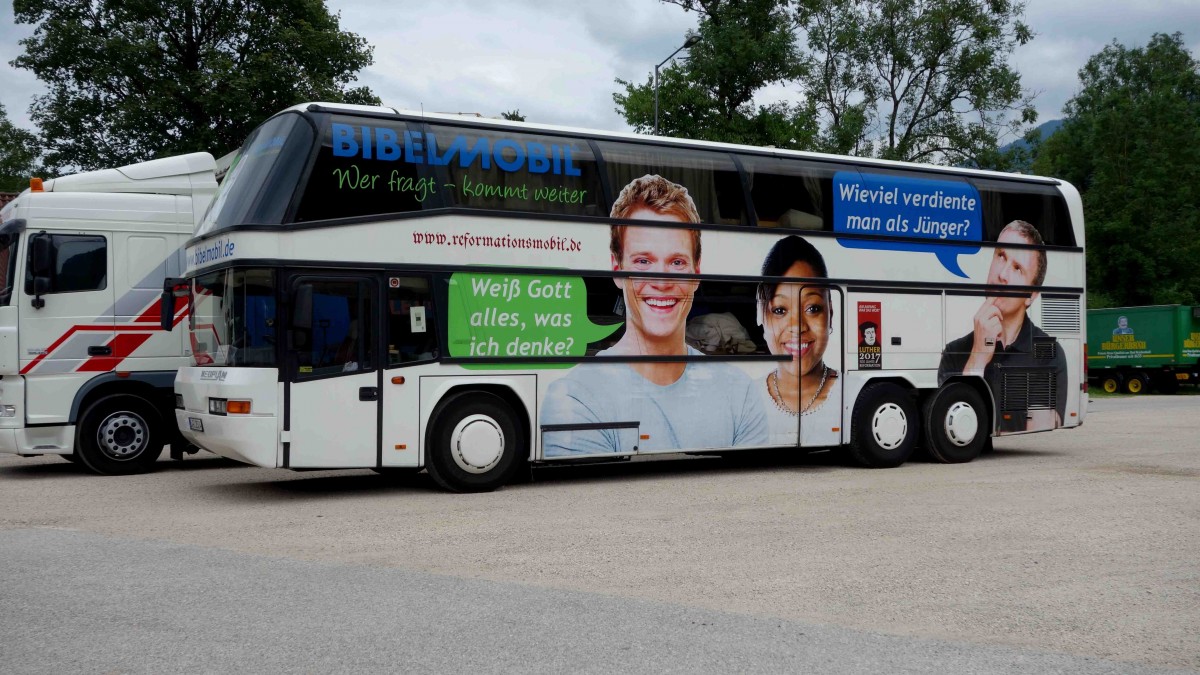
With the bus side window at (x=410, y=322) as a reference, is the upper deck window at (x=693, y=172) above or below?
above

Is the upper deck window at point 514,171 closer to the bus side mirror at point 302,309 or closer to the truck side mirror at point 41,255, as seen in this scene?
the bus side mirror at point 302,309

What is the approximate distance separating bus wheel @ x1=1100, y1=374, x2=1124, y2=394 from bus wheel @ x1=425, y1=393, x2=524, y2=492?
35604mm

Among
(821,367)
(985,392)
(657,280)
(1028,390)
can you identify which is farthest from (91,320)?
(1028,390)

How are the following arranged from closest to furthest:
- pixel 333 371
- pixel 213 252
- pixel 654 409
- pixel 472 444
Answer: pixel 333 371 < pixel 213 252 < pixel 472 444 < pixel 654 409

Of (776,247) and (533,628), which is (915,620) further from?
(776,247)

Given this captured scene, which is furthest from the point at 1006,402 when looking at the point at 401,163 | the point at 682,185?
the point at 401,163

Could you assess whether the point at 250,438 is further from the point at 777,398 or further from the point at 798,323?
the point at 798,323

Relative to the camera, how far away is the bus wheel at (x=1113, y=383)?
40750 mm

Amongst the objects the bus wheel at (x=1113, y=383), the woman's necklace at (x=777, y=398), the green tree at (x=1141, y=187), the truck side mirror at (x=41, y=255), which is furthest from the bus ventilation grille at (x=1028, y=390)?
the green tree at (x=1141, y=187)

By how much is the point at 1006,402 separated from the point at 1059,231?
2.45 metres

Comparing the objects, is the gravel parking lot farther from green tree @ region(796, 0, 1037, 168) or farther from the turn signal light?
green tree @ region(796, 0, 1037, 168)

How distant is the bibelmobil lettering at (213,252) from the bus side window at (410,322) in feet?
4.81

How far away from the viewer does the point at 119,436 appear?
41.7 feet

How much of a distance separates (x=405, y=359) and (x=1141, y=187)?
158ft
